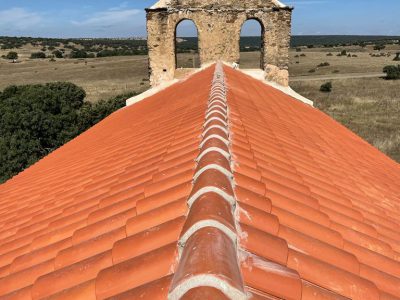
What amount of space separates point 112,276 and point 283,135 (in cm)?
354

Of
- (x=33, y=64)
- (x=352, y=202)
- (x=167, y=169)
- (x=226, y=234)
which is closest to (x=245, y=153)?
(x=167, y=169)

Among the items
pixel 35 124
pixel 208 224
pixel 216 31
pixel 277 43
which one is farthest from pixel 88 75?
pixel 208 224

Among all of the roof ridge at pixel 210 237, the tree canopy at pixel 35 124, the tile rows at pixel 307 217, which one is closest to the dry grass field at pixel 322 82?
the tile rows at pixel 307 217

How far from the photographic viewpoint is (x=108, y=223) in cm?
258

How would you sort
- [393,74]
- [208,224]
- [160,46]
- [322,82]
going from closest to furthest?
[208,224] → [160,46] → [393,74] → [322,82]

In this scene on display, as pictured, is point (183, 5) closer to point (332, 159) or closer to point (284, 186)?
point (332, 159)

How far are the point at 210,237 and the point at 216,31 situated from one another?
8.45 meters

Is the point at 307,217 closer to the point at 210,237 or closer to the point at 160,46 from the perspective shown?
the point at 210,237

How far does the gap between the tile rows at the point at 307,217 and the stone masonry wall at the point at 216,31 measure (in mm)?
4402

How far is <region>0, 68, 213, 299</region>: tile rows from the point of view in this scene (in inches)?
71.7

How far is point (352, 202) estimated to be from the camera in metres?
3.61

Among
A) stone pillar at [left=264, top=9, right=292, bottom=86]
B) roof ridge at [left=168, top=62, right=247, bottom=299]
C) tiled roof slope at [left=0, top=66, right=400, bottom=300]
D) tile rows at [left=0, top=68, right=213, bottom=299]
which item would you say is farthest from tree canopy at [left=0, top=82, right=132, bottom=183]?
roof ridge at [left=168, top=62, right=247, bottom=299]

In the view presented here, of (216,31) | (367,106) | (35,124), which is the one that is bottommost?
(367,106)

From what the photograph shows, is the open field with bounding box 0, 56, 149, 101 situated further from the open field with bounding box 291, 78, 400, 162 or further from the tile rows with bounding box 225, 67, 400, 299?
the tile rows with bounding box 225, 67, 400, 299
